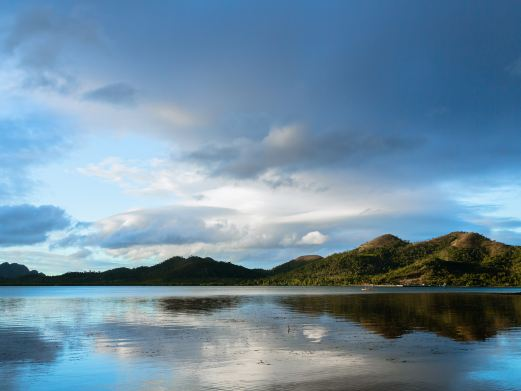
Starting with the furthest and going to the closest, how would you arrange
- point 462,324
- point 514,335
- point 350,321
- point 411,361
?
1. point 350,321
2. point 462,324
3. point 514,335
4. point 411,361

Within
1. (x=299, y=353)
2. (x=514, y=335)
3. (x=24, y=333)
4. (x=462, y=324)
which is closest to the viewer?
(x=299, y=353)

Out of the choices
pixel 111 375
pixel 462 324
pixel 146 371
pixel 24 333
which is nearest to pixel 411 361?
pixel 146 371

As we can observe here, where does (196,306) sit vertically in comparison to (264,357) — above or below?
above

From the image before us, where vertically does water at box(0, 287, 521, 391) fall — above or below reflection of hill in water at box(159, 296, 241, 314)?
below

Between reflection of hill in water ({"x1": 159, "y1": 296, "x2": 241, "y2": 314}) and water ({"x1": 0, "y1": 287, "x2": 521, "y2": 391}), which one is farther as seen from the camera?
reflection of hill in water ({"x1": 159, "y1": 296, "x2": 241, "y2": 314})

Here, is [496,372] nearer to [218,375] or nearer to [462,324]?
[218,375]

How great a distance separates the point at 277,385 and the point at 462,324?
53.7 m

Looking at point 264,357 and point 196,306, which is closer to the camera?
point 264,357

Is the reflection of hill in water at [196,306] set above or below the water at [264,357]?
above

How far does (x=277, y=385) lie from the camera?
34.8m

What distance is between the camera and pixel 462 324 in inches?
3054

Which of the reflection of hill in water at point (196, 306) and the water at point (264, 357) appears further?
the reflection of hill in water at point (196, 306)

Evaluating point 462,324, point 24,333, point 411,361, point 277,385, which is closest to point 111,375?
point 277,385

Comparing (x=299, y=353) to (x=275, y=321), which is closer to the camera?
(x=299, y=353)
